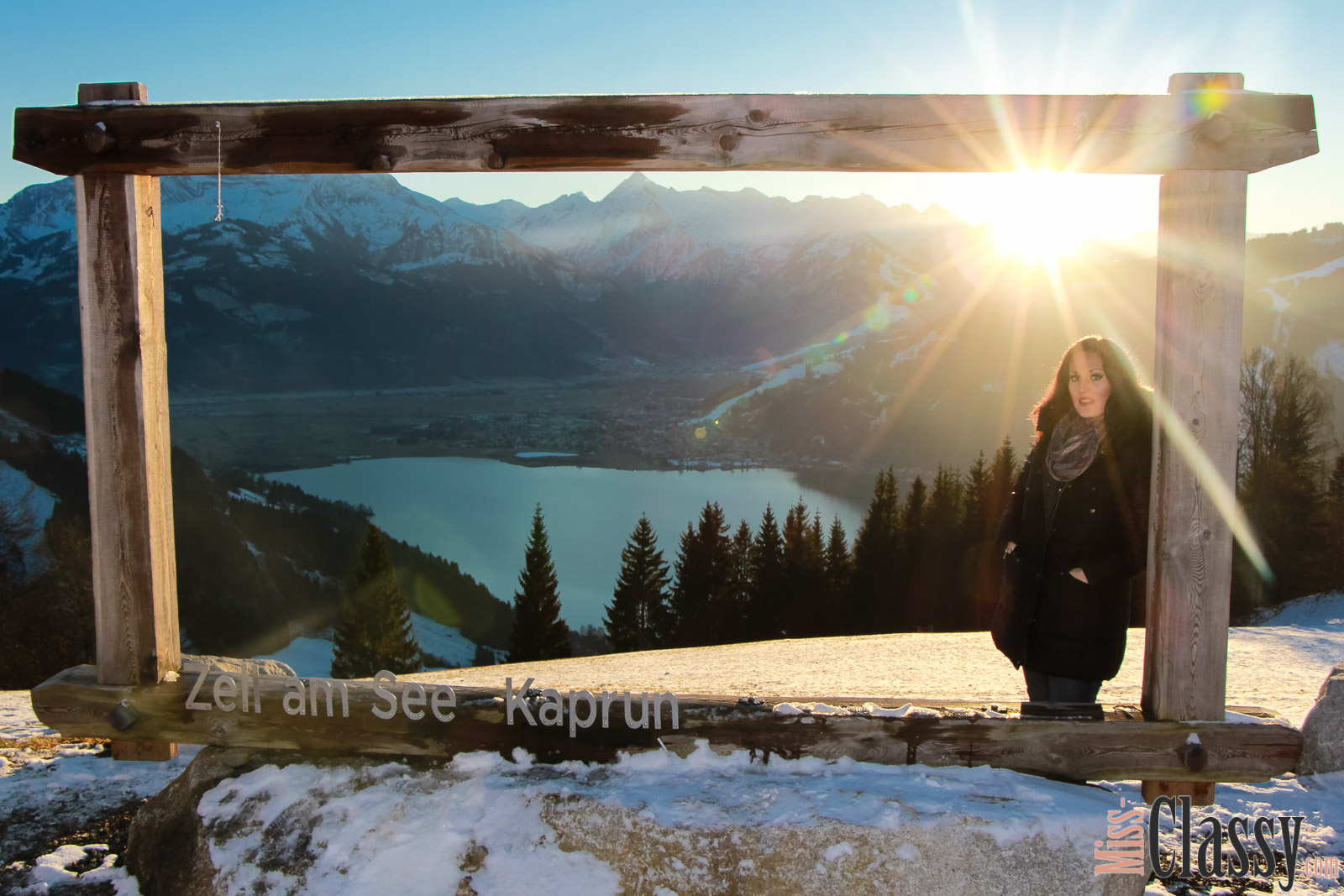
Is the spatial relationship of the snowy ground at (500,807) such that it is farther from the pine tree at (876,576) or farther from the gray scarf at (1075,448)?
the pine tree at (876,576)

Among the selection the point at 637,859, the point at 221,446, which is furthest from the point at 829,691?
the point at 221,446

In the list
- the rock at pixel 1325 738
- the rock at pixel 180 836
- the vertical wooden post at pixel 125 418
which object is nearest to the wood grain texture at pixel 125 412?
the vertical wooden post at pixel 125 418

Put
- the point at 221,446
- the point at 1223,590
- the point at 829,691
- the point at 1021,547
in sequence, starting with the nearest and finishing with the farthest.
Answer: the point at 1223,590, the point at 1021,547, the point at 829,691, the point at 221,446

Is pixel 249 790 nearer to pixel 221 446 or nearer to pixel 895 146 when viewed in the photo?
pixel 895 146

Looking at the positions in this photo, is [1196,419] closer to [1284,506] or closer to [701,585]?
[1284,506]

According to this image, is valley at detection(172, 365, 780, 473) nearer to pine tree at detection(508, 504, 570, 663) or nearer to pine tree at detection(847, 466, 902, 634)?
pine tree at detection(847, 466, 902, 634)

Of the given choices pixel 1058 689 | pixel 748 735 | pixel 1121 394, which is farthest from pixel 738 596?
pixel 1121 394
